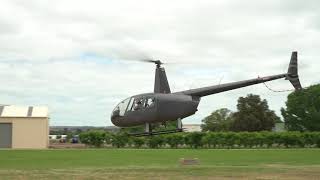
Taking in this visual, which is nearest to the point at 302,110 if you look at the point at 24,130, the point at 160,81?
the point at 24,130

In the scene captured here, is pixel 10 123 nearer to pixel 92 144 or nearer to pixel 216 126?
pixel 92 144

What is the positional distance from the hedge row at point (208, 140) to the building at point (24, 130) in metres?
5.27

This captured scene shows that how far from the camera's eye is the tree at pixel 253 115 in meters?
115

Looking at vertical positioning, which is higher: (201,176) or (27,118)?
(27,118)

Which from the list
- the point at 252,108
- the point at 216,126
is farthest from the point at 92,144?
the point at 216,126

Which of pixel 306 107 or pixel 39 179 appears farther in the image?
pixel 306 107

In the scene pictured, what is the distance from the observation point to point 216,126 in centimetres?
14975

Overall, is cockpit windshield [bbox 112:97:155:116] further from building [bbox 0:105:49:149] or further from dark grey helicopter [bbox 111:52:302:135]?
building [bbox 0:105:49:149]

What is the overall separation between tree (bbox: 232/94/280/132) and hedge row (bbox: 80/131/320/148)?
3543 cm

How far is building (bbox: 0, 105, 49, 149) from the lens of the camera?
3083 inches

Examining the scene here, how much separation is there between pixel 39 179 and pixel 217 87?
9.11 meters

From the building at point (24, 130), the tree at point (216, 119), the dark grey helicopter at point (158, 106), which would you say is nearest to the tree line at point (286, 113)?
the tree at point (216, 119)

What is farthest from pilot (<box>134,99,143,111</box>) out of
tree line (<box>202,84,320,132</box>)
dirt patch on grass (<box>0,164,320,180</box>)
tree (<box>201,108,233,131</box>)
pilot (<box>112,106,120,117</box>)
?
tree (<box>201,108,233,131</box>)

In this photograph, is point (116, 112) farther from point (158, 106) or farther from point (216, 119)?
point (216, 119)
